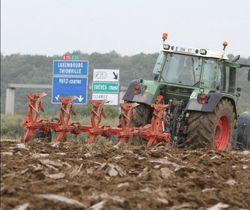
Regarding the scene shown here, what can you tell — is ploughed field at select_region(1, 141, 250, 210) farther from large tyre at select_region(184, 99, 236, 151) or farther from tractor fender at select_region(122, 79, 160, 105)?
tractor fender at select_region(122, 79, 160, 105)

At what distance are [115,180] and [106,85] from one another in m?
15.5

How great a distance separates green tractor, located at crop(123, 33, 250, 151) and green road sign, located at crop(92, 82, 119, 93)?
786 cm

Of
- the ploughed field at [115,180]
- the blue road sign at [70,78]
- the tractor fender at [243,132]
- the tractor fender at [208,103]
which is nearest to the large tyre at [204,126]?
the tractor fender at [208,103]

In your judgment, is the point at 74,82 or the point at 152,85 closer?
the point at 152,85

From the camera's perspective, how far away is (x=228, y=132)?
1324 cm

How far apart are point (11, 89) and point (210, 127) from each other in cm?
1582

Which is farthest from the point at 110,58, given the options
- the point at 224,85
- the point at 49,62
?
the point at 224,85

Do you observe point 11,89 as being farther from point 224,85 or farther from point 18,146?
point 18,146

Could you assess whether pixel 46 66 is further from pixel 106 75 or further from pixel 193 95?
pixel 193 95

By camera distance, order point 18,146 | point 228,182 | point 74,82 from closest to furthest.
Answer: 1. point 228,182
2. point 18,146
3. point 74,82

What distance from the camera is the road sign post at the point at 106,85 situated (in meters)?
21.6

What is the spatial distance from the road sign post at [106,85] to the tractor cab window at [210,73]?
26.9 feet

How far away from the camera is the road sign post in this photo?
21.6 m

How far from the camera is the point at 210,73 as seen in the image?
13391mm
